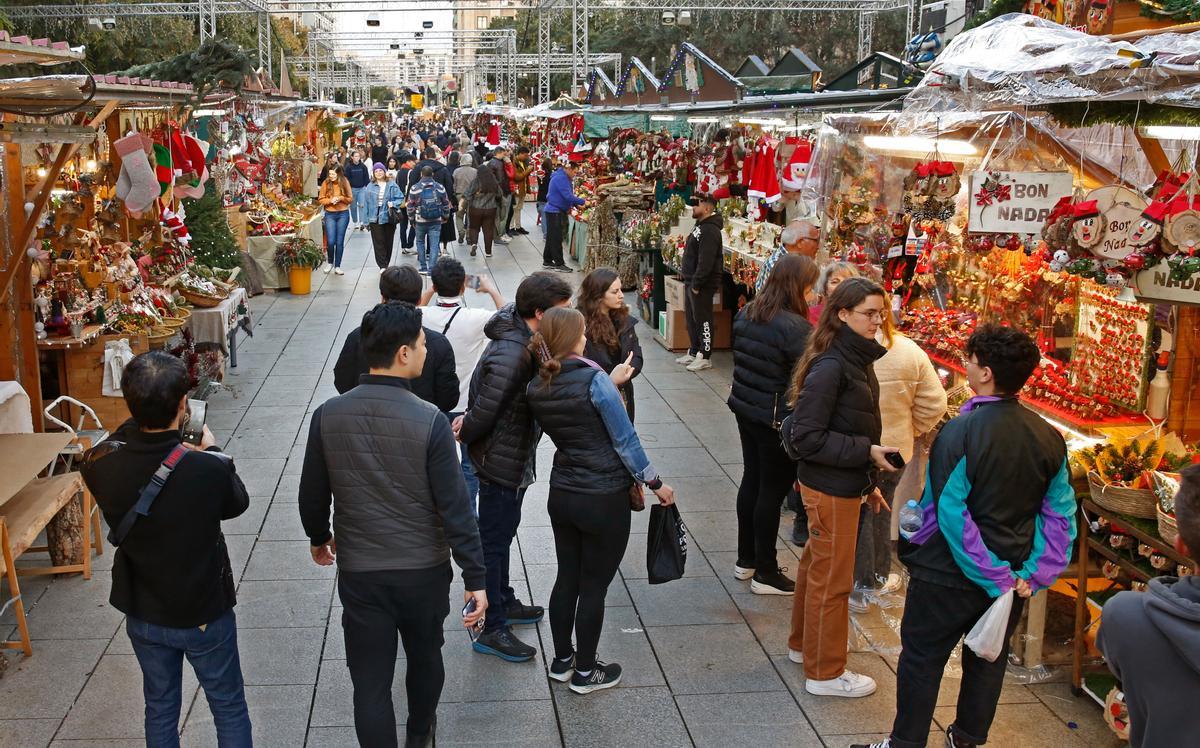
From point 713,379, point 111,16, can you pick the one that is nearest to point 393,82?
point 111,16

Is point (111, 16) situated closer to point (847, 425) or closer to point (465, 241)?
point (465, 241)

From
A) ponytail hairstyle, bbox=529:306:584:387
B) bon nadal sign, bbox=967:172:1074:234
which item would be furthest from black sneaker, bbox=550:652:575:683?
bon nadal sign, bbox=967:172:1074:234

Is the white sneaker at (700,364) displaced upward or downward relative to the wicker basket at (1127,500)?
downward

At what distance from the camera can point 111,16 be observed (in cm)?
2525

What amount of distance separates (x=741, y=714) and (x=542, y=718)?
78cm

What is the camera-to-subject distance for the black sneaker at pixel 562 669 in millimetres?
4613

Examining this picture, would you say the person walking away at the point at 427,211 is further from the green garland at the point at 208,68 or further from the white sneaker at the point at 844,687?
the white sneaker at the point at 844,687

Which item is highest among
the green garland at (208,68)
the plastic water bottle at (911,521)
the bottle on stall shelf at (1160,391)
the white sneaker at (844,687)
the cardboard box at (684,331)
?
the green garland at (208,68)

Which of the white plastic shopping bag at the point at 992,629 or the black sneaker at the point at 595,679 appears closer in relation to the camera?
the white plastic shopping bag at the point at 992,629

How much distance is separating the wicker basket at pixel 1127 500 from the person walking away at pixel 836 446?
2.75 ft

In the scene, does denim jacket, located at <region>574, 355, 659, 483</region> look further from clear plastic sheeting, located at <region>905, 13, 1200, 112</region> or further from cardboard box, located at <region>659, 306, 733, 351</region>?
cardboard box, located at <region>659, 306, 733, 351</region>

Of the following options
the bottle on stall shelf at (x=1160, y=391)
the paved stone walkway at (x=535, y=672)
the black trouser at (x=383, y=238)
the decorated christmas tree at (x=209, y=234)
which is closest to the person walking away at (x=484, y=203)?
the black trouser at (x=383, y=238)

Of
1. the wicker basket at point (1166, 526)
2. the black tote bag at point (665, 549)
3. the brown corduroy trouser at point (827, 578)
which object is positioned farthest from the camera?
the black tote bag at point (665, 549)

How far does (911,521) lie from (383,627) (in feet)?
5.75
